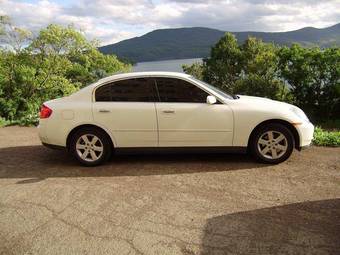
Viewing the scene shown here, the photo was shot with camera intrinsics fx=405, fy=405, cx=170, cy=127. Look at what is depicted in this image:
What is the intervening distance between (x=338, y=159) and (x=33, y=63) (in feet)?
35.8

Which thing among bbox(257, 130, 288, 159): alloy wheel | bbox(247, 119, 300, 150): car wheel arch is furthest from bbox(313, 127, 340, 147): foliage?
bbox(257, 130, 288, 159): alloy wheel

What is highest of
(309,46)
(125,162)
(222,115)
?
(309,46)

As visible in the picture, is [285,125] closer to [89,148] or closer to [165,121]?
[165,121]

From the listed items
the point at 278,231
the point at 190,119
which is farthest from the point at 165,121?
the point at 278,231

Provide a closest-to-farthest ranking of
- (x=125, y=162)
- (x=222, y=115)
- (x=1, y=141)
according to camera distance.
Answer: (x=222, y=115)
(x=125, y=162)
(x=1, y=141)

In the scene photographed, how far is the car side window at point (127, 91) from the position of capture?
6.55 m

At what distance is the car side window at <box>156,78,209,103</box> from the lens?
6492mm

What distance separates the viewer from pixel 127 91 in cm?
657

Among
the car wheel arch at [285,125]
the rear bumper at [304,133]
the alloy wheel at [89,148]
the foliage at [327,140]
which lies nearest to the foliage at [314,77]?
the foliage at [327,140]

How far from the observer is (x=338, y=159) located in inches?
267

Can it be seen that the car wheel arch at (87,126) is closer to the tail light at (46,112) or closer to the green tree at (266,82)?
the tail light at (46,112)

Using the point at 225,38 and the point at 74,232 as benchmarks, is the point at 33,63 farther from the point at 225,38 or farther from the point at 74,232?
the point at 225,38

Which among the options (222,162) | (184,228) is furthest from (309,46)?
(184,228)

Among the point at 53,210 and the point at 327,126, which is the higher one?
the point at 53,210
